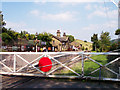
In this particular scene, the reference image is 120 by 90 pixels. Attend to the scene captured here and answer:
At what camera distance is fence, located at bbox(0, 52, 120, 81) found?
5.08 m

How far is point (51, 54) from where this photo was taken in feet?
19.0

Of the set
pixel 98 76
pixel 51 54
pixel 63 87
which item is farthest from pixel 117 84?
pixel 51 54

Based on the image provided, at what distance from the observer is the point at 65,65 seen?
5.63 metres

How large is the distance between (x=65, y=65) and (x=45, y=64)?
1.00 m

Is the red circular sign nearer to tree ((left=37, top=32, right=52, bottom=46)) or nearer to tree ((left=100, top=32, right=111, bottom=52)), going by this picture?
tree ((left=100, top=32, right=111, bottom=52))

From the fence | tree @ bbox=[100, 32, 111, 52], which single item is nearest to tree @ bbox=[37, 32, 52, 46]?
tree @ bbox=[100, 32, 111, 52]

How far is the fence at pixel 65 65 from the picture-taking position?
16.7ft

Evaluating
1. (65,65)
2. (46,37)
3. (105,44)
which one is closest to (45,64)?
(65,65)

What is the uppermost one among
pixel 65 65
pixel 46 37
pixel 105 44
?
pixel 46 37

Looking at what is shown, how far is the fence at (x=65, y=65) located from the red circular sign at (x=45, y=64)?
4.4 inches

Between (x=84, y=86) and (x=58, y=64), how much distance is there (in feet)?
5.68

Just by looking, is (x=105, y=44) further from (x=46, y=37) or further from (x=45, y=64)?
(x=46, y=37)

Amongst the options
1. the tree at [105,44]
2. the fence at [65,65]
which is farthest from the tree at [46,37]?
the fence at [65,65]

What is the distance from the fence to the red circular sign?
11 cm
